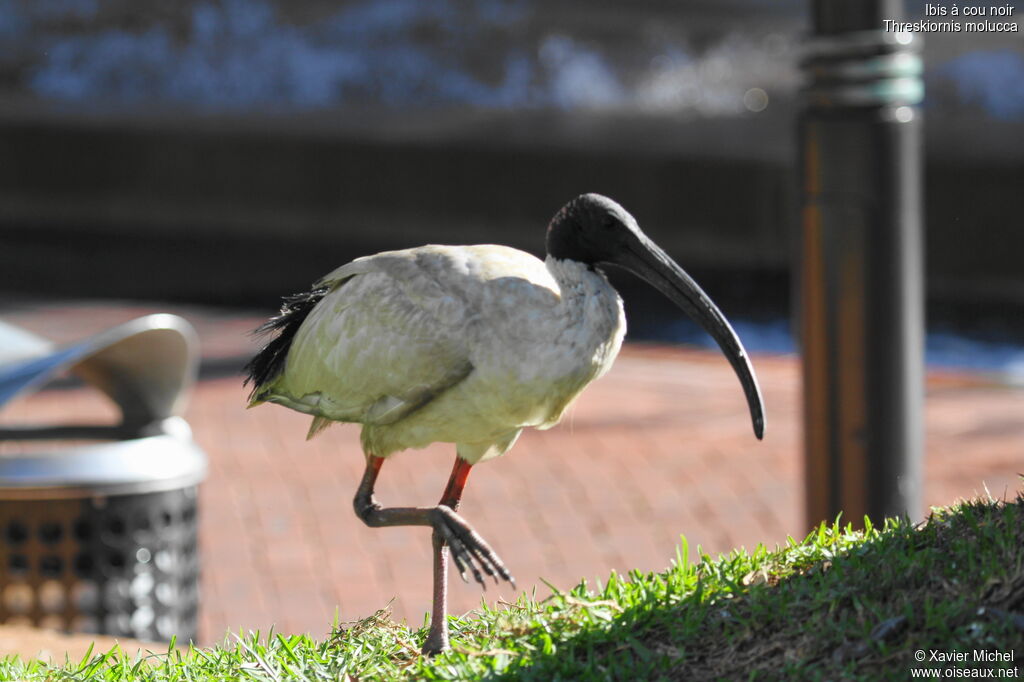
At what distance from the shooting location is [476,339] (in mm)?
2797

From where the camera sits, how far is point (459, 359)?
9.25 feet

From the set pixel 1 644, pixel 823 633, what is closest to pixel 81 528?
pixel 1 644

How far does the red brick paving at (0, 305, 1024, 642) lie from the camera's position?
6.35m

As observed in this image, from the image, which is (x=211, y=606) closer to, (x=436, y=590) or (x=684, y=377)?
Answer: (x=436, y=590)

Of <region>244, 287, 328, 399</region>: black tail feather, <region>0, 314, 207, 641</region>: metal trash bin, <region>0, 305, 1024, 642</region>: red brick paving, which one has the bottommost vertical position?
<region>0, 305, 1024, 642</region>: red brick paving

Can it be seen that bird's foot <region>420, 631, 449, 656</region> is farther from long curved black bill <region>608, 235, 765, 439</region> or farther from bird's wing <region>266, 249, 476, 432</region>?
long curved black bill <region>608, 235, 765, 439</region>

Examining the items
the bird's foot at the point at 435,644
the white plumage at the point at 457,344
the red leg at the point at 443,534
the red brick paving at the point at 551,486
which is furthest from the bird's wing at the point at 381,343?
the red brick paving at the point at 551,486

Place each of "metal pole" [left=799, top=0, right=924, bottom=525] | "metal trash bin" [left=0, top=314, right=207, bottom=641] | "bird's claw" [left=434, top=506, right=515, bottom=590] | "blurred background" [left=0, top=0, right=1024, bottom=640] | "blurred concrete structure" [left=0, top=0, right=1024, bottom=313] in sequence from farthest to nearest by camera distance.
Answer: "blurred concrete structure" [left=0, top=0, right=1024, bottom=313]
"blurred background" [left=0, top=0, right=1024, bottom=640]
"metal trash bin" [left=0, top=314, right=207, bottom=641]
"metal pole" [left=799, top=0, right=924, bottom=525]
"bird's claw" [left=434, top=506, right=515, bottom=590]

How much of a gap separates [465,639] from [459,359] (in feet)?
2.69

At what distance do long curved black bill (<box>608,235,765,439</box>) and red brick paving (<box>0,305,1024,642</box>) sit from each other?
8.55ft

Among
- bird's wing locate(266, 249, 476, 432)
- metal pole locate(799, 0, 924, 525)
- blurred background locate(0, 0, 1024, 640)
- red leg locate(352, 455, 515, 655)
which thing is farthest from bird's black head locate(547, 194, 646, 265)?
blurred background locate(0, 0, 1024, 640)

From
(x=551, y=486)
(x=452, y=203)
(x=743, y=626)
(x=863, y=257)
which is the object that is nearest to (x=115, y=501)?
(x=743, y=626)

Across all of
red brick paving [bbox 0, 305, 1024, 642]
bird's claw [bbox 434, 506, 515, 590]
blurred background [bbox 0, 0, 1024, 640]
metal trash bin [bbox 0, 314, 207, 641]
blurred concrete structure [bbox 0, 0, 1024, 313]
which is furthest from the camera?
blurred concrete structure [bbox 0, 0, 1024, 313]

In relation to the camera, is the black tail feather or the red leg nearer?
the red leg
